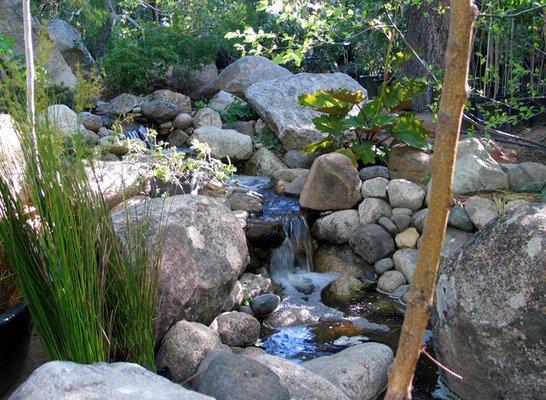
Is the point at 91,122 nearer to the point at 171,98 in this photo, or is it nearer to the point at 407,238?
the point at 171,98

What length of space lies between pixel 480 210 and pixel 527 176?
540 millimetres

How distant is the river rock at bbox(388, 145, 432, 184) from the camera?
554 cm

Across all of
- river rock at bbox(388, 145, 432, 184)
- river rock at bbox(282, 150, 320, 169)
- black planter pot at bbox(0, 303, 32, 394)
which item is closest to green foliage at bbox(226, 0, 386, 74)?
river rock at bbox(282, 150, 320, 169)

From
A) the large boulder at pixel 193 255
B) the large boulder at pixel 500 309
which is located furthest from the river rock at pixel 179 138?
the large boulder at pixel 500 309

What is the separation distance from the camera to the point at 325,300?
4.67 m

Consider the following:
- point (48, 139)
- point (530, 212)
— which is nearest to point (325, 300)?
point (530, 212)

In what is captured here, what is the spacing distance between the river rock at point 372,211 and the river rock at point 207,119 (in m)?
2.82

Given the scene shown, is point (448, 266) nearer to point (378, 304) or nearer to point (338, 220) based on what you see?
point (378, 304)

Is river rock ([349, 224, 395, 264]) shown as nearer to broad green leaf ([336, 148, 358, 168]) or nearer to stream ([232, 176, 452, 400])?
stream ([232, 176, 452, 400])

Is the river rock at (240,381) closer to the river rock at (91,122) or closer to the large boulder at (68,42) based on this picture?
the river rock at (91,122)

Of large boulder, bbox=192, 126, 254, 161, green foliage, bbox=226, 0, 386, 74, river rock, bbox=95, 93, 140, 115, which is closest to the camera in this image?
green foliage, bbox=226, 0, 386, 74

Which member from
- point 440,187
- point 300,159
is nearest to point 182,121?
point 300,159

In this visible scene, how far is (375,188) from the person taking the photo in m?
5.31

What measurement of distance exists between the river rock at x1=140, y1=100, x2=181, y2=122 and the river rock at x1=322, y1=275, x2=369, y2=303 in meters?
3.42
